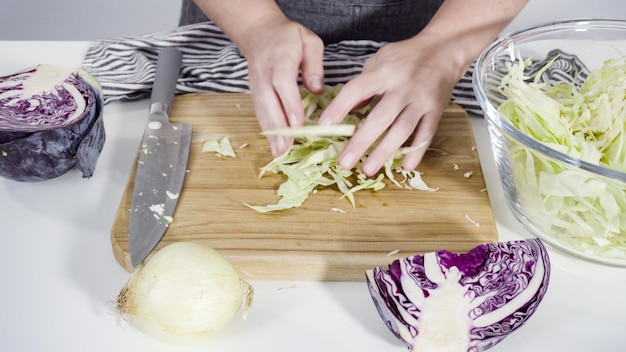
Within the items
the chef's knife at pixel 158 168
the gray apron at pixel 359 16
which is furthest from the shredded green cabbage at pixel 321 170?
the gray apron at pixel 359 16

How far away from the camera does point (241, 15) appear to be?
1.68 meters

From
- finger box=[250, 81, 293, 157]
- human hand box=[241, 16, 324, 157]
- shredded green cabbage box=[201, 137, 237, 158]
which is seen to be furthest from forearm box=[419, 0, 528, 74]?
shredded green cabbage box=[201, 137, 237, 158]

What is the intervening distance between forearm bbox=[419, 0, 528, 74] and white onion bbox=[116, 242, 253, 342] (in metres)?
0.74

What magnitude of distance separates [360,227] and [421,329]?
0.28 meters

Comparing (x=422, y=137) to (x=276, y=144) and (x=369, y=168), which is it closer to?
(x=369, y=168)

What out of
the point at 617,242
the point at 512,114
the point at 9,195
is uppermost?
the point at 512,114

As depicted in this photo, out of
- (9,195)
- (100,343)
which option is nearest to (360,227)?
(100,343)

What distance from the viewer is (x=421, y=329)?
42.7 inches

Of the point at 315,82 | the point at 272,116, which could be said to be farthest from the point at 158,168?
the point at 315,82

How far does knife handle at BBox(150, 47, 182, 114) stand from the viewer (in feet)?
5.17

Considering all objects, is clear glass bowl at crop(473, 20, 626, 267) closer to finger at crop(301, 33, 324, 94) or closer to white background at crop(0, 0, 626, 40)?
finger at crop(301, 33, 324, 94)

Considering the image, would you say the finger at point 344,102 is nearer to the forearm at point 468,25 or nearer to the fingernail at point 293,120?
the fingernail at point 293,120

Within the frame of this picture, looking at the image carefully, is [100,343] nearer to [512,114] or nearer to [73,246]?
[73,246]

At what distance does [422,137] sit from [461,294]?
43 cm
